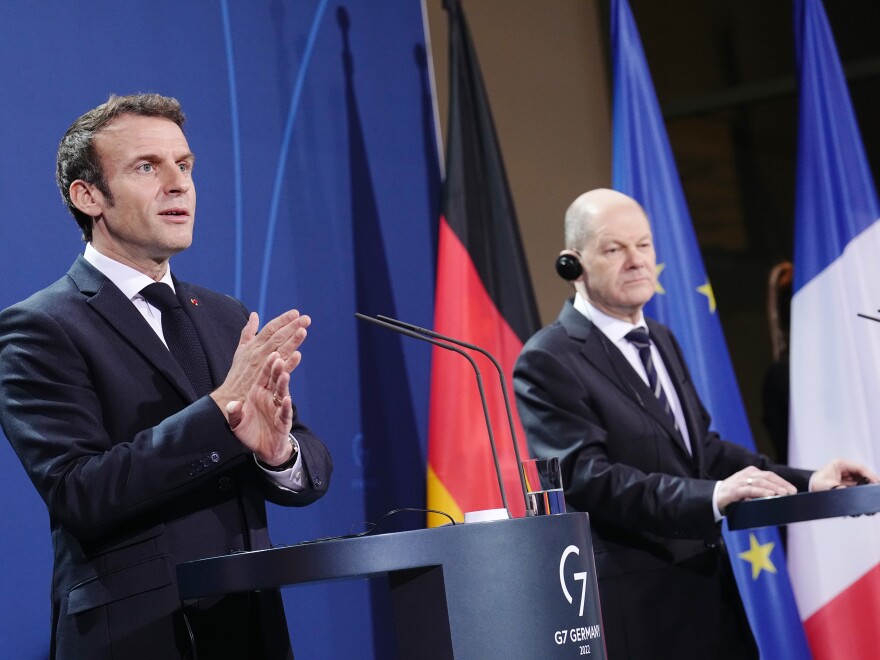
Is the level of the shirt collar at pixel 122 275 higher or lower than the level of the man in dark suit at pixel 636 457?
higher

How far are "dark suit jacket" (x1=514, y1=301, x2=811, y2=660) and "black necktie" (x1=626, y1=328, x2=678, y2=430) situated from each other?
0.22 feet

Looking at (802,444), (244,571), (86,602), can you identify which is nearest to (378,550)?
(244,571)

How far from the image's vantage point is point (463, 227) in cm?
415

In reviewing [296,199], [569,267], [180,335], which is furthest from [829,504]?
[296,199]

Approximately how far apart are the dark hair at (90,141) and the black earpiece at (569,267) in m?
1.34

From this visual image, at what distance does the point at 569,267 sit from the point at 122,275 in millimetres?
1476

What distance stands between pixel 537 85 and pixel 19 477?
2.95 metres

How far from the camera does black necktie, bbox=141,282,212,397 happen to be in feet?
7.23

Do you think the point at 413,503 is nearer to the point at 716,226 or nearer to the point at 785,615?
the point at 785,615

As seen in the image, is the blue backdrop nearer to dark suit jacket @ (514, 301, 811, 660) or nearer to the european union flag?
the european union flag

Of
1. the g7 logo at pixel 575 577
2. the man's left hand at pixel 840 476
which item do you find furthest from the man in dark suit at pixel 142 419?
the man's left hand at pixel 840 476

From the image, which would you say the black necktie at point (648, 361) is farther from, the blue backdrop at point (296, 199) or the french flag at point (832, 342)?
the french flag at point (832, 342)

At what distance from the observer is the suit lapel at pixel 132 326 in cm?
212

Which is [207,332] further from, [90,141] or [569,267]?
[569,267]
